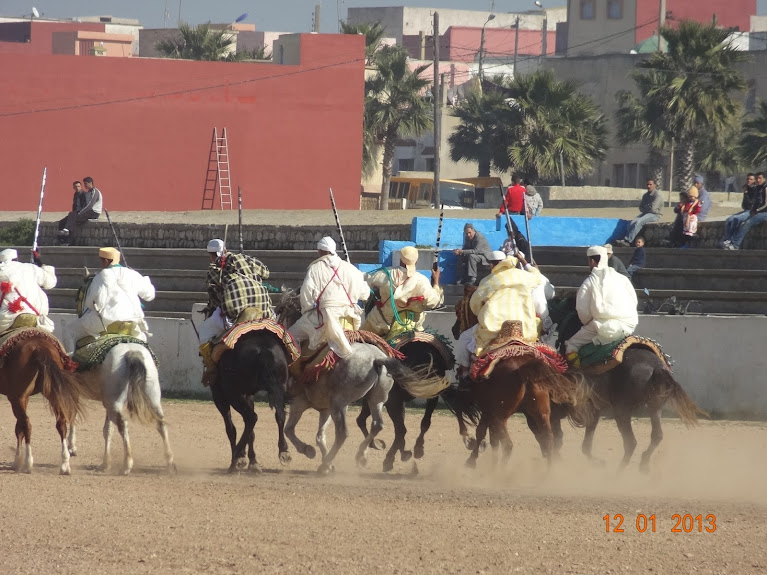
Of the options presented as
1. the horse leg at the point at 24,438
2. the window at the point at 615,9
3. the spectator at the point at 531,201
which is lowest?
the horse leg at the point at 24,438

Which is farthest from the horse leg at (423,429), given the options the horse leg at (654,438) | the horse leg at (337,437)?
the horse leg at (654,438)

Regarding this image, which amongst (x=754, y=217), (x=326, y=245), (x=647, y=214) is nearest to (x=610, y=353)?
(x=326, y=245)

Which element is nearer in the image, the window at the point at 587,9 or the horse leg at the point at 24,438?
the horse leg at the point at 24,438

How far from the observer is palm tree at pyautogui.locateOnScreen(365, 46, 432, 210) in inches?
1932

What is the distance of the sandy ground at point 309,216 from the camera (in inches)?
1087

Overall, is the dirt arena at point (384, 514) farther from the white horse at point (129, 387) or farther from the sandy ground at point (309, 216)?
the sandy ground at point (309, 216)

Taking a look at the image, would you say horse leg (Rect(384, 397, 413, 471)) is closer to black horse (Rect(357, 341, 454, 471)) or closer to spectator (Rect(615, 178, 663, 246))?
black horse (Rect(357, 341, 454, 471))

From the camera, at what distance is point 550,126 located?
Result: 1620 inches

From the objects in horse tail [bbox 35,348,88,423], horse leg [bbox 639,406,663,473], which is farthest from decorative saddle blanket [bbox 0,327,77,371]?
horse leg [bbox 639,406,663,473]

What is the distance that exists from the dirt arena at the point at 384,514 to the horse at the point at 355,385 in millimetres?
421

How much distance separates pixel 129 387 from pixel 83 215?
15.0 metres

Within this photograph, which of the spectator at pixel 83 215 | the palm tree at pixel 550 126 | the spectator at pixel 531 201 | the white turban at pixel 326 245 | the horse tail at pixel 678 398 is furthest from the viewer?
the palm tree at pixel 550 126

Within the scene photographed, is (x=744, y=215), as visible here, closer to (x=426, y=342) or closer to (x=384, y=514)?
(x=426, y=342)

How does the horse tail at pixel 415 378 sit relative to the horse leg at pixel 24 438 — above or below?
above
